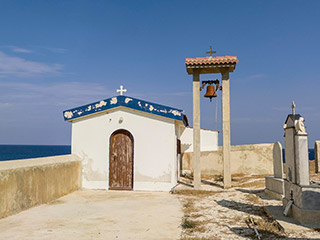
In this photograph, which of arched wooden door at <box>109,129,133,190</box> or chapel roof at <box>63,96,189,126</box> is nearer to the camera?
chapel roof at <box>63,96,189,126</box>

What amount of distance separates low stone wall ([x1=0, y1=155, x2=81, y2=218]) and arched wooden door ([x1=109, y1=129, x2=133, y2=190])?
160 centimetres

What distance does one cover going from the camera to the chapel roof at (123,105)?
40.8 feet

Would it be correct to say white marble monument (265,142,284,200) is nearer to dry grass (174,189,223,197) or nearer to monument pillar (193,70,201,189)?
dry grass (174,189,223,197)

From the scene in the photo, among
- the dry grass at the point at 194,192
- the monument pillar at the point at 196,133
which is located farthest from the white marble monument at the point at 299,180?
the monument pillar at the point at 196,133

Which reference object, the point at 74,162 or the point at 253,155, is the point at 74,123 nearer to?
the point at 74,162

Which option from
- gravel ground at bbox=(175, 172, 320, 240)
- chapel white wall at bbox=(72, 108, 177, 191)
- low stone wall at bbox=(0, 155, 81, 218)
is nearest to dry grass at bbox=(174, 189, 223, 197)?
gravel ground at bbox=(175, 172, 320, 240)

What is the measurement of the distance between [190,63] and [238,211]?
6.38 meters

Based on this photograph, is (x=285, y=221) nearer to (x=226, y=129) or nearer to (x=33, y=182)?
(x=226, y=129)

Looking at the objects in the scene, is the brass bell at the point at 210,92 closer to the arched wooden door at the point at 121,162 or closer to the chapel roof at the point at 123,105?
the chapel roof at the point at 123,105

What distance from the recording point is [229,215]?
25.3ft

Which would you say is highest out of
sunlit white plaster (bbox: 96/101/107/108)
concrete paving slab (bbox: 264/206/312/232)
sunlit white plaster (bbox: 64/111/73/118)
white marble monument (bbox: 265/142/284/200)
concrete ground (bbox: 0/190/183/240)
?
sunlit white plaster (bbox: 96/101/107/108)

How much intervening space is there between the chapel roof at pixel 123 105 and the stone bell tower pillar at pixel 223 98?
34.2 inches

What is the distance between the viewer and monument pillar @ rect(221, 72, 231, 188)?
12312 mm

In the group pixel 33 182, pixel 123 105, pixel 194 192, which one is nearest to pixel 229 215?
pixel 194 192
